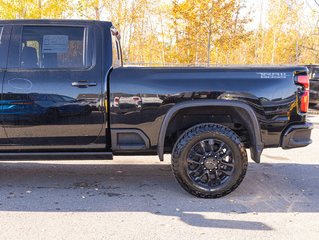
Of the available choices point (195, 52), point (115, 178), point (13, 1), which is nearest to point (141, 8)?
point (195, 52)

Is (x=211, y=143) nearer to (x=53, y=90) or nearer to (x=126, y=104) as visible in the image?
(x=126, y=104)

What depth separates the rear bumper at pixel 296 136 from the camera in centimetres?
427

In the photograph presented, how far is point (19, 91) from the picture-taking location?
163 inches

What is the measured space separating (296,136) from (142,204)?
6.37ft

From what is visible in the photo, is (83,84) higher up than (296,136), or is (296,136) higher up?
(83,84)

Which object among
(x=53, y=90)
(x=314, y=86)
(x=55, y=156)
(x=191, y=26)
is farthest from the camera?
(x=191, y=26)

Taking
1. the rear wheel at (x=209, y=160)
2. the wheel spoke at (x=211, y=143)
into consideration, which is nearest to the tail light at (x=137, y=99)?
the rear wheel at (x=209, y=160)

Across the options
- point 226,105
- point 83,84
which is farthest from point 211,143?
point 83,84

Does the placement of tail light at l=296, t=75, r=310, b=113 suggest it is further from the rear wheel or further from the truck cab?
the truck cab

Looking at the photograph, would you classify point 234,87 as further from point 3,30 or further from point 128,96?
point 3,30

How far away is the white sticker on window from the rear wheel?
67.5 inches

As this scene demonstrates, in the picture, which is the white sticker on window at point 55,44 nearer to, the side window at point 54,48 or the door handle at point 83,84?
the side window at point 54,48

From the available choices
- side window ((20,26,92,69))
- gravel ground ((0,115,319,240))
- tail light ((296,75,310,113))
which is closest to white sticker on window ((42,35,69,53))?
side window ((20,26,92,69))

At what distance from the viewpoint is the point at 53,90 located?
13.5 ft
